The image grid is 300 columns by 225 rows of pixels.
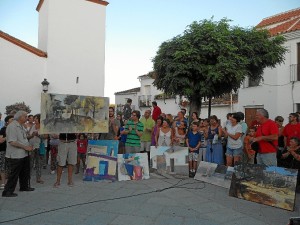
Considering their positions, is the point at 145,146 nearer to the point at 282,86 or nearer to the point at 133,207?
the point at 133,207

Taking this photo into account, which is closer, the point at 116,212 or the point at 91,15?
the point at 116,212

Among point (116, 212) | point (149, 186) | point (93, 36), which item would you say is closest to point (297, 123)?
point (149, 186)

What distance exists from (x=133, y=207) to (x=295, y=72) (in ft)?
45.6

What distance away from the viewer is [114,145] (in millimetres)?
8281

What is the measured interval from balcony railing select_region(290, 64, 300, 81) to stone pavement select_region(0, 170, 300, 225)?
1141 cm

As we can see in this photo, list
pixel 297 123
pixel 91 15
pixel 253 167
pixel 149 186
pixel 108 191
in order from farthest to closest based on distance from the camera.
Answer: pixel 91 15 < pixel 297 123 < pixel 149 186 < pixel 108 191 < pixel 253 167

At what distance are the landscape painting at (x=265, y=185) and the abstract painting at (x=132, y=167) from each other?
253 cm

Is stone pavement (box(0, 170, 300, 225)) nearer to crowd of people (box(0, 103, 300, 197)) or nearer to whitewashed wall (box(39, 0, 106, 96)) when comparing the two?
crowd of people (box(0, 103, 300, 197))

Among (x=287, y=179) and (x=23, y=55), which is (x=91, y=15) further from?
(x=287, y=179)

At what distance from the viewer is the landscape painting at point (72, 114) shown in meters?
7.15

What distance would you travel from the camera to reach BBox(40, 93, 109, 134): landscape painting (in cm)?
715

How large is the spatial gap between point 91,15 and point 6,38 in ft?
16.4

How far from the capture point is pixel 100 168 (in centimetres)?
817

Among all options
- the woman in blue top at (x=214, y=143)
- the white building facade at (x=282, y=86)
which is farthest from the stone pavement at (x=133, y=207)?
the white building facade at (x=282, y=86)
